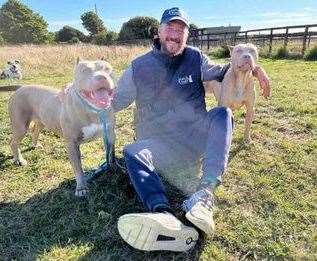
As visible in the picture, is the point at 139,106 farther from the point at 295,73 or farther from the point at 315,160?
the point at 295,73

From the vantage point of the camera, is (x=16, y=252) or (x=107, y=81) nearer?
(x=16, y=252)

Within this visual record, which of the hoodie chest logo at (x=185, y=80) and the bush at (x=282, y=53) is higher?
the hoodie chest logo at (x=185, y=80)

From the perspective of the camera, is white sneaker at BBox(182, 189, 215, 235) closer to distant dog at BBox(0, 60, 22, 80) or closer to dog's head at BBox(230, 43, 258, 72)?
dog's head at BBox(230, 43, 258, 72)

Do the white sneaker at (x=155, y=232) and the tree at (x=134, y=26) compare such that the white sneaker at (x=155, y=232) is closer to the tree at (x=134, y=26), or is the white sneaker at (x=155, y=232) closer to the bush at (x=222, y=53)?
the bush at (x=222, y=53)

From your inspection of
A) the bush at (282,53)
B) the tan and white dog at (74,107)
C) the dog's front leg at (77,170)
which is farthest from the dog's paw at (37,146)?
the bush at (282,53)

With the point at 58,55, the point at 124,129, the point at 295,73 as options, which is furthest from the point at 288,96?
the point at 58,55

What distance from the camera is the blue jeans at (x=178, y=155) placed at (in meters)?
3.20

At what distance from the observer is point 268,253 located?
10.1ft

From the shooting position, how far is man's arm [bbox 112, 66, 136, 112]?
12.8ft

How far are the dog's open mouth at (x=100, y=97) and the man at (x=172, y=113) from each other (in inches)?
6.0

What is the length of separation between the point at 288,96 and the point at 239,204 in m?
4.38

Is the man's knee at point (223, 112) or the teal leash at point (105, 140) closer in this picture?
the man's knee at point (223, 112)

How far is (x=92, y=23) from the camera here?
189ft

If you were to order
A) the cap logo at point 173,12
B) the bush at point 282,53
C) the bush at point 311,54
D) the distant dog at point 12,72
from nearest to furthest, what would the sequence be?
the cap logo at point 173,12 < the distant dog at point 12,72 < the bush at point 311,54 < the bush at point 282,53
